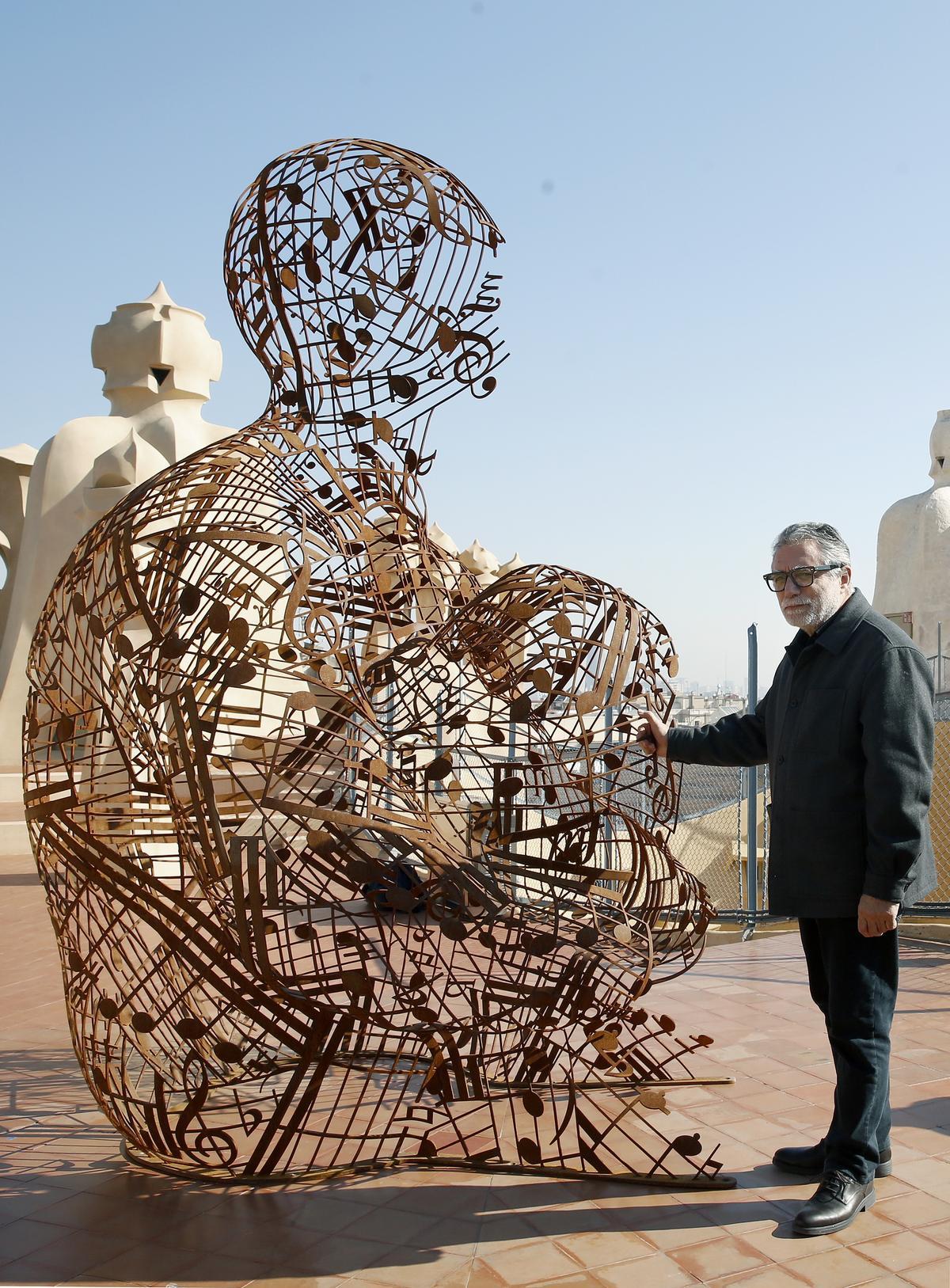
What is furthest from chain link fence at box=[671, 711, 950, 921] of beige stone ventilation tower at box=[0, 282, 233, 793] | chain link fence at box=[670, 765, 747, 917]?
beige stone ventilation tower at box=[0, 282, 233, 793]

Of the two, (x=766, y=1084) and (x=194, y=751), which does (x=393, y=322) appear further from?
(x=766, y=1084)

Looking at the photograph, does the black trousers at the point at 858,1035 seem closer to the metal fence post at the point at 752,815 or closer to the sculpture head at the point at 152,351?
the metal fence post at the point at 752,815

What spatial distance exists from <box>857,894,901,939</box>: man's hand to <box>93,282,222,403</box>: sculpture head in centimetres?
1429

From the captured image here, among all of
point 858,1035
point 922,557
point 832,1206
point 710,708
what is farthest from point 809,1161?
point 922,557

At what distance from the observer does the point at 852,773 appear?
8.98 feet

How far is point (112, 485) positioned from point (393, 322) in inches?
359

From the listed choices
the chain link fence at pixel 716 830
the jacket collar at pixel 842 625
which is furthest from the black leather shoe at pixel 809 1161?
the chain link fence at pixel 716 830

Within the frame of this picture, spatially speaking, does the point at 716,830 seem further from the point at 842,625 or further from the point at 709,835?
the point at 842,625

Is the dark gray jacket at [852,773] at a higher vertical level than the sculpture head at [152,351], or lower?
lower

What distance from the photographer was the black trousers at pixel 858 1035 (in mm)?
2678

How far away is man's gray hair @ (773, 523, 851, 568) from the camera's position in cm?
288

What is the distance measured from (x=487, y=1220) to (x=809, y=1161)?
86 cm

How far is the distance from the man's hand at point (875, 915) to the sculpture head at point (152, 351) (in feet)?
46.9

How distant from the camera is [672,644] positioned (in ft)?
10.7
